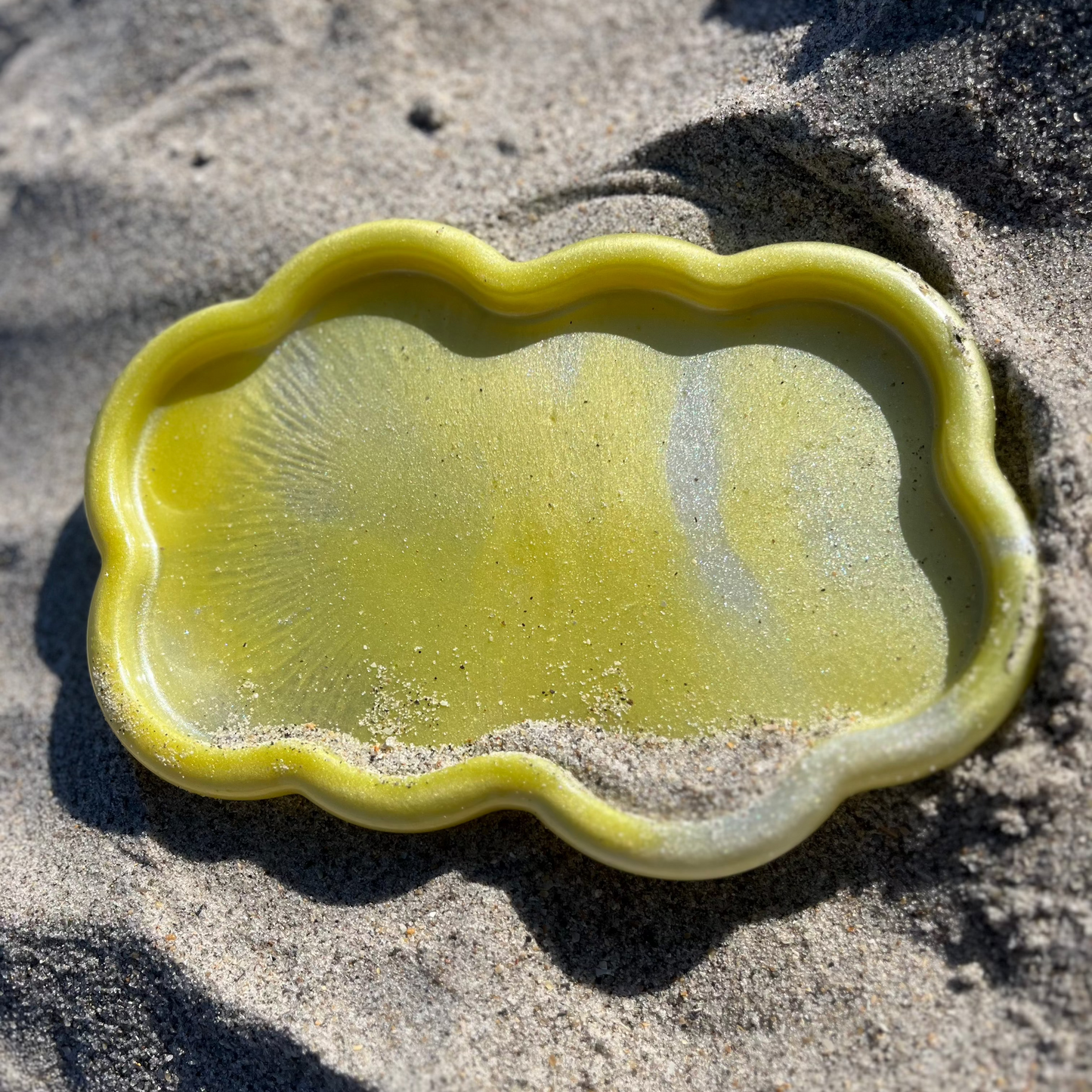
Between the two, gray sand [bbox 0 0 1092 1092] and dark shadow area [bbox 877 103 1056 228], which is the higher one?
Result: dark shadow area [bbox 877 103 1056 228]

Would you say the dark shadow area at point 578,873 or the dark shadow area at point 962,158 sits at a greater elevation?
the dark shadow area at point 962,158

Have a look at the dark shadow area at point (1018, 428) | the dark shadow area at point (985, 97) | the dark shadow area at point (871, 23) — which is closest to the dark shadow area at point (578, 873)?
the dark shadow area at point (1018, 428)

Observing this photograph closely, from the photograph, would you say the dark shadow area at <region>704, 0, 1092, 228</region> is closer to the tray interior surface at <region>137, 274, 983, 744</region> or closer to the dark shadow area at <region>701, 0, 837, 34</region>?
the dark shadow area at <region>701, 0, 837, 34</region>

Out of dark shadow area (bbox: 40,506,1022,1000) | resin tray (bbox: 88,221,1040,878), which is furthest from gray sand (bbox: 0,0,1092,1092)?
resin tray (bbox: 88,221,1040,878)

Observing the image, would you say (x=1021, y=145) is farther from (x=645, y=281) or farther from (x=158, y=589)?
(x=158, y=589)

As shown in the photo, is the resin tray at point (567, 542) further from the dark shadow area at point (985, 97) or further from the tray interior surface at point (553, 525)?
the dark shadow area at point (985, 97)
